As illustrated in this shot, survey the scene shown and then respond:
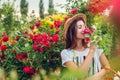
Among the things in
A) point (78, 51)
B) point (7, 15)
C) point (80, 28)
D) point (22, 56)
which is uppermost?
point (80, 28)

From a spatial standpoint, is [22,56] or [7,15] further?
[7,15]

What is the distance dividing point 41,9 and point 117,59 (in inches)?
1486

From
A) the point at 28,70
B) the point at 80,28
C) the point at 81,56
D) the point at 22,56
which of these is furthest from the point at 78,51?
the point at 22,56

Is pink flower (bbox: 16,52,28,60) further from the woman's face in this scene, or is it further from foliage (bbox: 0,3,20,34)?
foliage (bbox: 0,3,20,34)

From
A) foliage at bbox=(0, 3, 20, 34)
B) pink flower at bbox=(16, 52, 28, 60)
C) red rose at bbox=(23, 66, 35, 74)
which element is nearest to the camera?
red rose at bbox=(23, 66, 35, 74)

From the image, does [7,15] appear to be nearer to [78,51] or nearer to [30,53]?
[30,53]

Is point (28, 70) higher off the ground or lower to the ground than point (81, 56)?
lower

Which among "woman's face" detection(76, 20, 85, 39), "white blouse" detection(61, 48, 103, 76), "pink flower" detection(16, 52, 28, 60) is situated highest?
"woman's face" detection(76, 20, 85, 39)

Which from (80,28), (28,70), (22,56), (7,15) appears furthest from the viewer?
(7,15)

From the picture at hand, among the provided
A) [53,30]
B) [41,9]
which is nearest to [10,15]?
[53,30]

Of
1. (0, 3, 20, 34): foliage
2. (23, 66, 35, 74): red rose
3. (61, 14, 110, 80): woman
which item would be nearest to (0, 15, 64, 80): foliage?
(23, 66, 35, 74): red rose

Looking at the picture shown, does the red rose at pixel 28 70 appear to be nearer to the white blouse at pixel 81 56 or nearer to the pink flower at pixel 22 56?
the pink flower at pixel 22 56

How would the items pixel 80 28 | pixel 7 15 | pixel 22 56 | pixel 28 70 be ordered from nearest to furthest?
pixel 80 28
pixel 28 70
pixel 22 56
pixel 7 15

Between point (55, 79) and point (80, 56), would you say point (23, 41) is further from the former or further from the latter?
point (55, 79)
